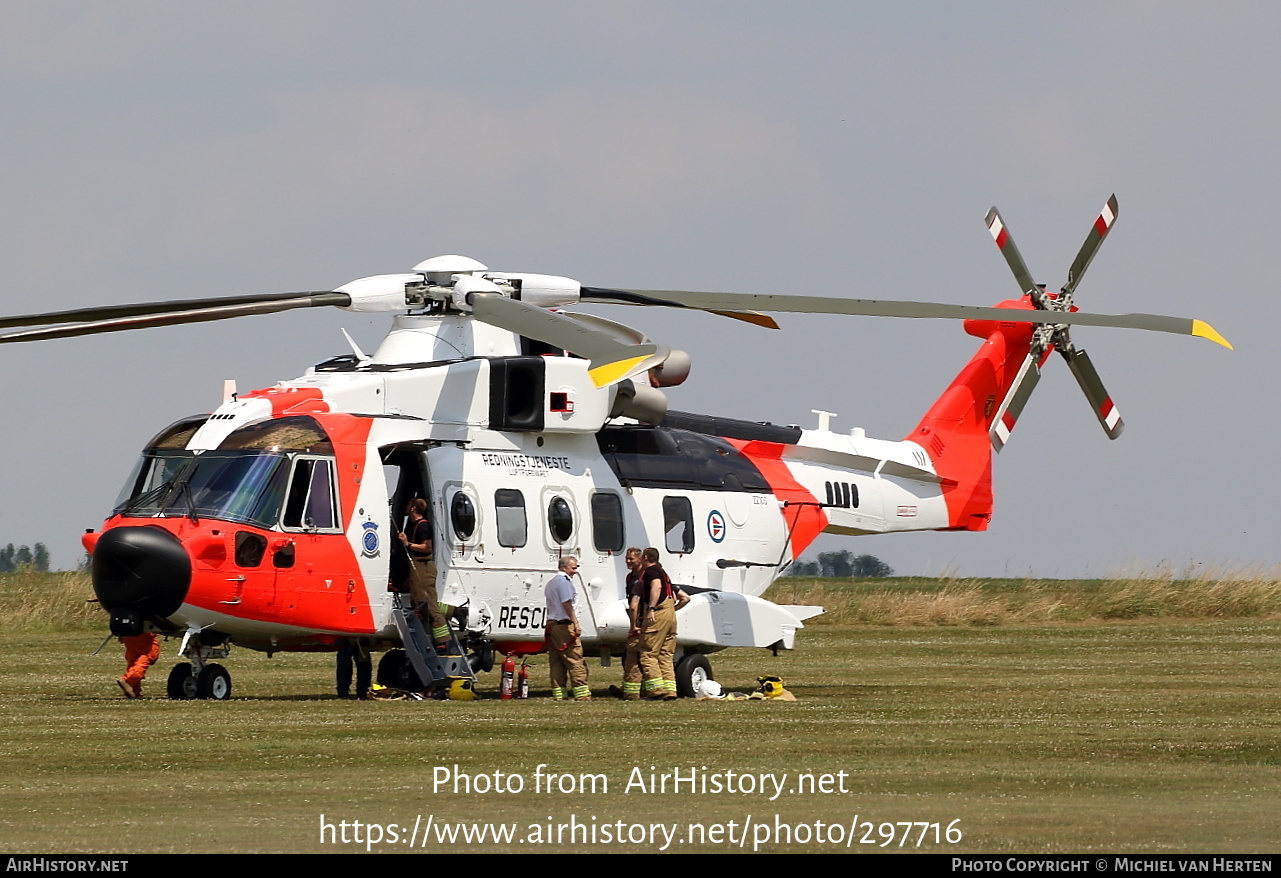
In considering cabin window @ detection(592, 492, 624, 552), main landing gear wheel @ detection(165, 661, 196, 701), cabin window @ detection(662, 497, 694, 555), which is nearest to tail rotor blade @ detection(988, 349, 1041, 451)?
cabin window @ detection(662, 497, 694, 555)

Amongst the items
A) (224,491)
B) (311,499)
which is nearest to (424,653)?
(311,499)

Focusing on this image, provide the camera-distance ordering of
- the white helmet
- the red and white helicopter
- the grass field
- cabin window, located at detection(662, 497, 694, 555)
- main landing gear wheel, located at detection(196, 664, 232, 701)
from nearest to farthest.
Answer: the grass field → the red and white helicopter → main landing gear wheel, located at detection(196, 664, 232, 701) → the white helmet → cabin window, located at detection(662, 497, 694, 555)

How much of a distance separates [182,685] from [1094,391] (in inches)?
512

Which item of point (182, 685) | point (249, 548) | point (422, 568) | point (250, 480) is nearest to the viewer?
point (249, 548)

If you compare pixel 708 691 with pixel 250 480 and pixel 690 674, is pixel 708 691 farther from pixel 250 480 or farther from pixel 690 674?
pixel 250 480

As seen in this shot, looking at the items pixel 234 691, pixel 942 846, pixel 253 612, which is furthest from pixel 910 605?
pixel 942 846

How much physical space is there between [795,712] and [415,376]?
17.3 feet

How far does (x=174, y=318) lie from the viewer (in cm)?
1739

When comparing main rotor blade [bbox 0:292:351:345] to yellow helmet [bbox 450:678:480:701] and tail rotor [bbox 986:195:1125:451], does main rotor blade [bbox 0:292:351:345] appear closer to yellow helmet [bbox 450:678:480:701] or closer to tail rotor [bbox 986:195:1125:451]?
yellow helmet [bbox 450:678:480:701]

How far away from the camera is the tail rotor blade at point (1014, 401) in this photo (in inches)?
1049

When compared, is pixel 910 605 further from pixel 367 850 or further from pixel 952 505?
pixel 367 850

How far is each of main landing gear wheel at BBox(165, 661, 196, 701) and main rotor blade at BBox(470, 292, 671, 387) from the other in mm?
4731

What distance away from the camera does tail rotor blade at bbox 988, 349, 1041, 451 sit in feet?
87.4

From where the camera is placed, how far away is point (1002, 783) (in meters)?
12.7
